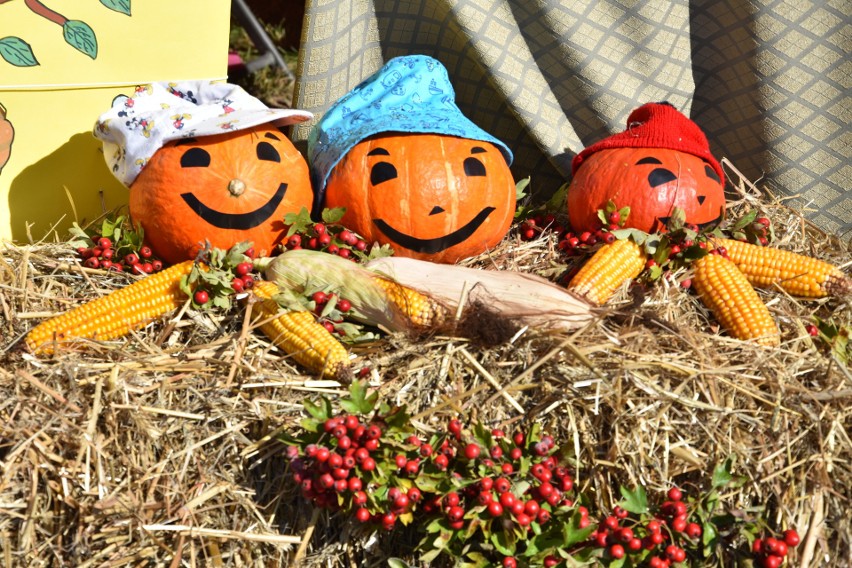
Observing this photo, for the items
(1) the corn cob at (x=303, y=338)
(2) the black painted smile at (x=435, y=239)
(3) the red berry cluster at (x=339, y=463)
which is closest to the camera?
(3) the red berry cluster at (x=339, y=463)

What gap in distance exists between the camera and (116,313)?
2648mm

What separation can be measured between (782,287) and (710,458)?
40.1 inches

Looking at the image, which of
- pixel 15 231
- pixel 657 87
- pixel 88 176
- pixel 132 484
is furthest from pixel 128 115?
pixel 657 87

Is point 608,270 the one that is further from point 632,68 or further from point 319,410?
point 632,68

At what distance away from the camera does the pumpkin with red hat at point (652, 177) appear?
3070 millimetres

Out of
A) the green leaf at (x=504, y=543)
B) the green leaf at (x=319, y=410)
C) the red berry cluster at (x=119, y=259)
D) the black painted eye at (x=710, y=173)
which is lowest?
the red berry cluster at (x=119, y=259)

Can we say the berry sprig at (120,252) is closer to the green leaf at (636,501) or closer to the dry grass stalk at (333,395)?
the dry grass stalk at (333,395)

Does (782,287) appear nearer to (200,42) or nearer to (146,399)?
(146,399)

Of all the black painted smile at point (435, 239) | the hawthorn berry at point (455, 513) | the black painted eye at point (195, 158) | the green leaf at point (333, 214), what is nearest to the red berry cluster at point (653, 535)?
the hawthorn berry at point (455, 513)

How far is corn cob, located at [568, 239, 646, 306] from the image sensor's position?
2721 millimetres

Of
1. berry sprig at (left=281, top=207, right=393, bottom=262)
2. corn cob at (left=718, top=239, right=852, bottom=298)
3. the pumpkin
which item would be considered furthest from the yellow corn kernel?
the pumpkin

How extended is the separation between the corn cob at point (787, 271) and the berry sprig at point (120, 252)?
7.32 feet

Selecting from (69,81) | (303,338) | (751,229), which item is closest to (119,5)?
(69,81)

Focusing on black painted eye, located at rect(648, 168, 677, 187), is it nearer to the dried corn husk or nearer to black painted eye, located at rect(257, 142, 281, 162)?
the dried corn husk
